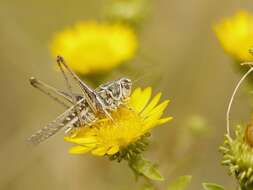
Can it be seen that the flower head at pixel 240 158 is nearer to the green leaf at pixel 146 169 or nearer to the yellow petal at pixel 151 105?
the green leaf at pixel 146 169

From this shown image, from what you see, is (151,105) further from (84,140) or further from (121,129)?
(84,140)

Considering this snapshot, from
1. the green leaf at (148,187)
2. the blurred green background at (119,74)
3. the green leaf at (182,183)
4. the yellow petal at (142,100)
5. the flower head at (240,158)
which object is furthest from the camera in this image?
the blurred green background at (119,74)

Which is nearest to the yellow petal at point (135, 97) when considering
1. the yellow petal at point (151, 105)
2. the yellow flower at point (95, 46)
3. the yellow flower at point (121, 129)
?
the yellow flower at point (121, 129)

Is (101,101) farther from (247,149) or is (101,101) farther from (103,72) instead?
(103,72)

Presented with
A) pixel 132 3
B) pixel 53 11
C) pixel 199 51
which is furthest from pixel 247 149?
pixel 53 11

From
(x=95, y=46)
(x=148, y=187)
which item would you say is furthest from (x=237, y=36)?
(x=148, y=187)

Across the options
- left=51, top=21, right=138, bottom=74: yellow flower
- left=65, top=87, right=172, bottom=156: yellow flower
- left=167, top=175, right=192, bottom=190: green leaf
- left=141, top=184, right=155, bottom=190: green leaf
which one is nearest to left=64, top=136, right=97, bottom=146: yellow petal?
left=65, top=87, right=172, bottom=156: yellow flower
